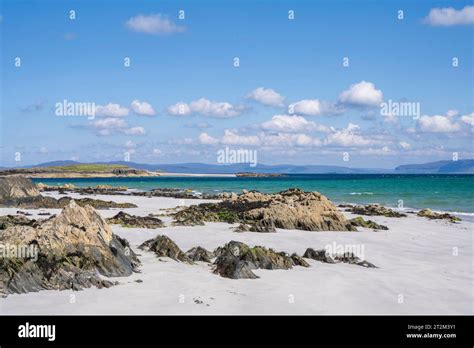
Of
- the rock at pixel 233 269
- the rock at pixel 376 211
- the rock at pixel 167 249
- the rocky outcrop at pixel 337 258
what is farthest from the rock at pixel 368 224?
the rock at pixel 233 269

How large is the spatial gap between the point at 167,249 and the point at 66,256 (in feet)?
15.4

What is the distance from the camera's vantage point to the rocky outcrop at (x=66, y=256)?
47.4 ft

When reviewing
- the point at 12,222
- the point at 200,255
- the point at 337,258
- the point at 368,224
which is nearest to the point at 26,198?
the point at 12,222

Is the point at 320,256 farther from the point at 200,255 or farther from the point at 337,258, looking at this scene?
the point at 200,255

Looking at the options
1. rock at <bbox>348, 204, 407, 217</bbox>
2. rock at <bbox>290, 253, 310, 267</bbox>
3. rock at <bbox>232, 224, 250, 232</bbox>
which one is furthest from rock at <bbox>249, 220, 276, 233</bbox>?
rock at <bbox>348, 204, 407, 217</bbox>

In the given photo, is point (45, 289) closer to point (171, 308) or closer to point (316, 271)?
point (171, 308)

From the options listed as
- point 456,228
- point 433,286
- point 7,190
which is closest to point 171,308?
point 433,286

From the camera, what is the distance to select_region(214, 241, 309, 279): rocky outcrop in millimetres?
16719

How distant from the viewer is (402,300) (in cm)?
1430

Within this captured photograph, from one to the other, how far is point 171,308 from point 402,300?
639cm

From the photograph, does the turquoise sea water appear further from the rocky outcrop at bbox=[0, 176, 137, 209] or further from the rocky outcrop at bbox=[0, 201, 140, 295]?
the rocky outcrop at bbox=[0, 201, 140, 295]

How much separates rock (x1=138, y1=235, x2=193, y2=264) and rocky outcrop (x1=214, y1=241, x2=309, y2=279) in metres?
1.37
